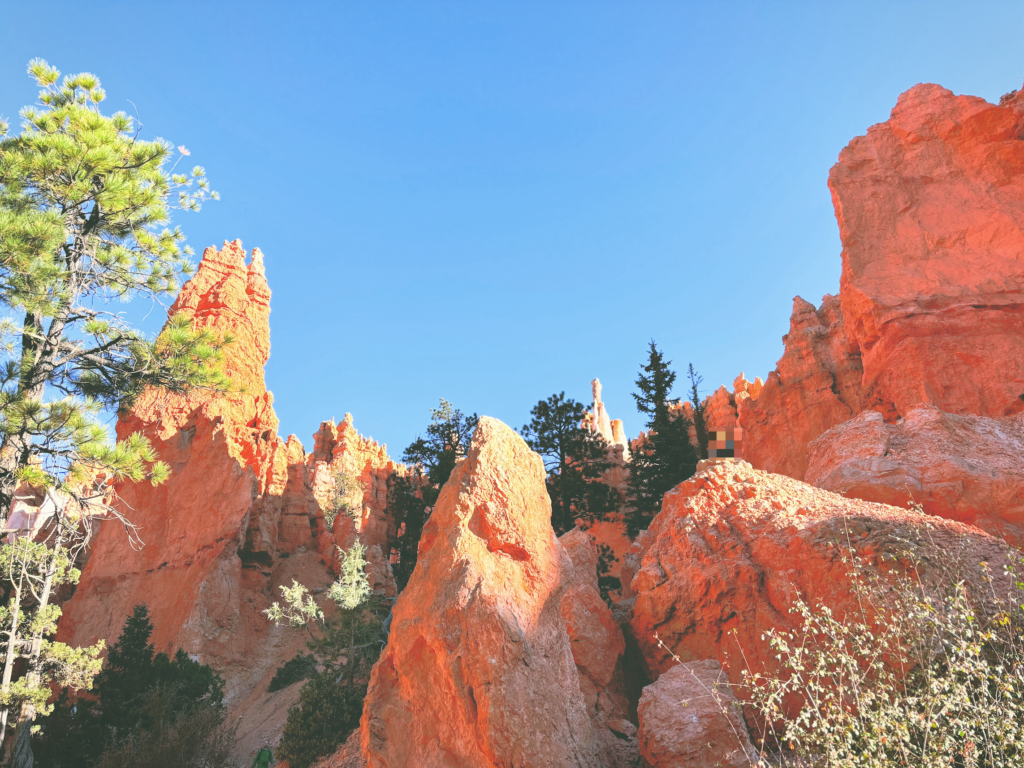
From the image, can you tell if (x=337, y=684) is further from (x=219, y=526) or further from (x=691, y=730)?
(x=219, y=526)

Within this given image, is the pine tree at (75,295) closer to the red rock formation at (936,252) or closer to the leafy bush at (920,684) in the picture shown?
the leafy bush at (920,684)

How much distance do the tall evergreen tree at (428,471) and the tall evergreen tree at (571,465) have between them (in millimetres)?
3843

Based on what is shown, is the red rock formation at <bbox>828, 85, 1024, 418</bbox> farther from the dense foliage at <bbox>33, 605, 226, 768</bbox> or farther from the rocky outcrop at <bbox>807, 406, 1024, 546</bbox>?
the dense foliage at <bbox>33, 605, 226, 768</bbox>

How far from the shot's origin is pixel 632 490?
29953 mm

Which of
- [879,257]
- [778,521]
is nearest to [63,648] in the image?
[778,521]

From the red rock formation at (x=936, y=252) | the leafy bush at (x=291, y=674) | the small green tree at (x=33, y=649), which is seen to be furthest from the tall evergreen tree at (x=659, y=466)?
the small green tree at (x=33, y=649)

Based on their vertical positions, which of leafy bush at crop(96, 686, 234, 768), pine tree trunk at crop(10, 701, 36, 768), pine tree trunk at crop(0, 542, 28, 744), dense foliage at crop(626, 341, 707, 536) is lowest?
leafy bush at crop(96, 686, 234, 768)

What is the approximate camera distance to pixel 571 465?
88.3 feet

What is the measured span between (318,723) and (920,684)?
1301cm

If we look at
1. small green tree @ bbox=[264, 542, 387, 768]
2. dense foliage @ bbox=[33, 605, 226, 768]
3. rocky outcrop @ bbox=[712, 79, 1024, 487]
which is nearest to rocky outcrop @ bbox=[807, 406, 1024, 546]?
rocky outcrop @ bbox=[712, 79, 1024, 487]

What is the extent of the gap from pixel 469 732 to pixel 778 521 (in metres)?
5.93

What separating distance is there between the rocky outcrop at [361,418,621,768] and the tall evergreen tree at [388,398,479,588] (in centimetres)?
1975

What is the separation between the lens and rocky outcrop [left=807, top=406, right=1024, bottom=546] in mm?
11062

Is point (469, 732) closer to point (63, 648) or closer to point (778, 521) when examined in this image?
point (778, 521)
